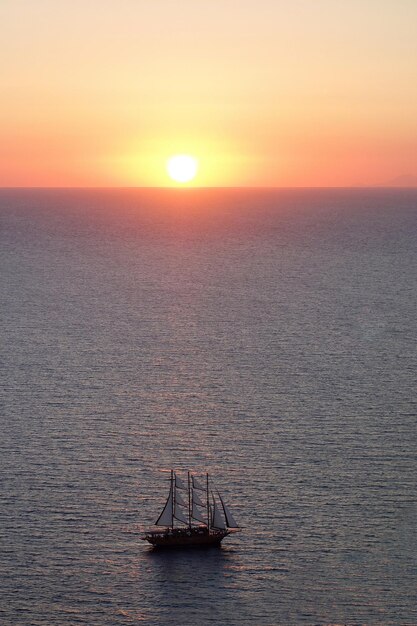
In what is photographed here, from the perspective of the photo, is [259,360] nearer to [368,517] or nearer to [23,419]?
[23,419]

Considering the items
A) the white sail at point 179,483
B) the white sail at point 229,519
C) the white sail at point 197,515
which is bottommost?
the white sail at point 229,519

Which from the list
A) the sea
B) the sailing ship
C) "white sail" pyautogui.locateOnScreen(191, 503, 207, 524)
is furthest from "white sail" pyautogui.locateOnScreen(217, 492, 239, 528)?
"white sail" pyautogui.locateOnScreen(191, 503, 207, 524)

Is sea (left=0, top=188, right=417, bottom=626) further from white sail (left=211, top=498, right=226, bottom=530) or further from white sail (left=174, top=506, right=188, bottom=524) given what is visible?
white sail (left=174, top=506, right=188, bottom=524)

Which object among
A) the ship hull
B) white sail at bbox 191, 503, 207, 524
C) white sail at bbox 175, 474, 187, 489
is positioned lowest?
the ship hull

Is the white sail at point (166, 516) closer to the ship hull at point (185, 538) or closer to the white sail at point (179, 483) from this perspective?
the ship hull at point (185, 538)

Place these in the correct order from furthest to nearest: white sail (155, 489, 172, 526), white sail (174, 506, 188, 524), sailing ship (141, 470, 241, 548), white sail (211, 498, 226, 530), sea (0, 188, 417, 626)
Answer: white sail (174, 506, 188, 524)
white sail (155, 489, 172, 526)
white sail (211, 498, 226, 530)
sailing ship (141, 470, 241, 548)
sea (0, 188, 417, 626)

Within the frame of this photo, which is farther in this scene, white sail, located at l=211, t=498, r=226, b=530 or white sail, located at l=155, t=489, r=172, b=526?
white sail, located at l=155, t=489, r=172, b=526

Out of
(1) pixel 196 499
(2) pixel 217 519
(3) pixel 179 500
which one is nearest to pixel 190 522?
(3) pixel 179 500

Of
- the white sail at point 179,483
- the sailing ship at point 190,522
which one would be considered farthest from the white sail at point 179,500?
the white sail at point 179,483

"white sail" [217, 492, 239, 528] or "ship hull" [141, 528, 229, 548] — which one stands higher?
"white sail" [217, 492, 239, 528]
